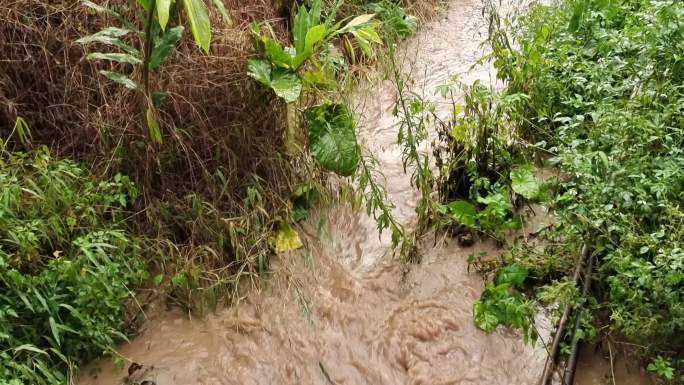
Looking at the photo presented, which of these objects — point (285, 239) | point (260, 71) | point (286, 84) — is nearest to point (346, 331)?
point (285, 239)

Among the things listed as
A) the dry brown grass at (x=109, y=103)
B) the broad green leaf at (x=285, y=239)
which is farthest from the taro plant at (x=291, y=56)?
the broad green leaf at (x=285, y=239)

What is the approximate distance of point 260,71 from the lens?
10.8 feet

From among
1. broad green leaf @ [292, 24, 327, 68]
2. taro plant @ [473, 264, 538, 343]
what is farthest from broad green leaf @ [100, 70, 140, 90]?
taro plant @ [473, 264, 538, 343]

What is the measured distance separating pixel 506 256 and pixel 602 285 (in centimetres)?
48

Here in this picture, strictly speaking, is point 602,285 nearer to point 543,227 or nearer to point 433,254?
point 543,227

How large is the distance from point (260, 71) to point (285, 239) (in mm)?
961

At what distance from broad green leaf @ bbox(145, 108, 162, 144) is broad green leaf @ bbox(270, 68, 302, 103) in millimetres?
669

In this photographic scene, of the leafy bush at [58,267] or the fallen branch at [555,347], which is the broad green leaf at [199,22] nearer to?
the leafy bush at [58,267]

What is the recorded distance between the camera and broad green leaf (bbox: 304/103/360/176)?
3256 mm

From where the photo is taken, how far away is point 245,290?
313cm

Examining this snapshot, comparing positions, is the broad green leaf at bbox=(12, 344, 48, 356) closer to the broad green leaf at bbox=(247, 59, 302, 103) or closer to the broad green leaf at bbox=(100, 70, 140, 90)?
the broad green leaf at bbox=(100, 70, 140, 90)

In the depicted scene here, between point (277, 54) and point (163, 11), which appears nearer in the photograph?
point (163, 11)

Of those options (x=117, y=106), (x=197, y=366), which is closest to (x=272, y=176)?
(x=117, y=106)

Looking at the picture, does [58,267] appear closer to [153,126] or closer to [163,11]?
[153,126]
